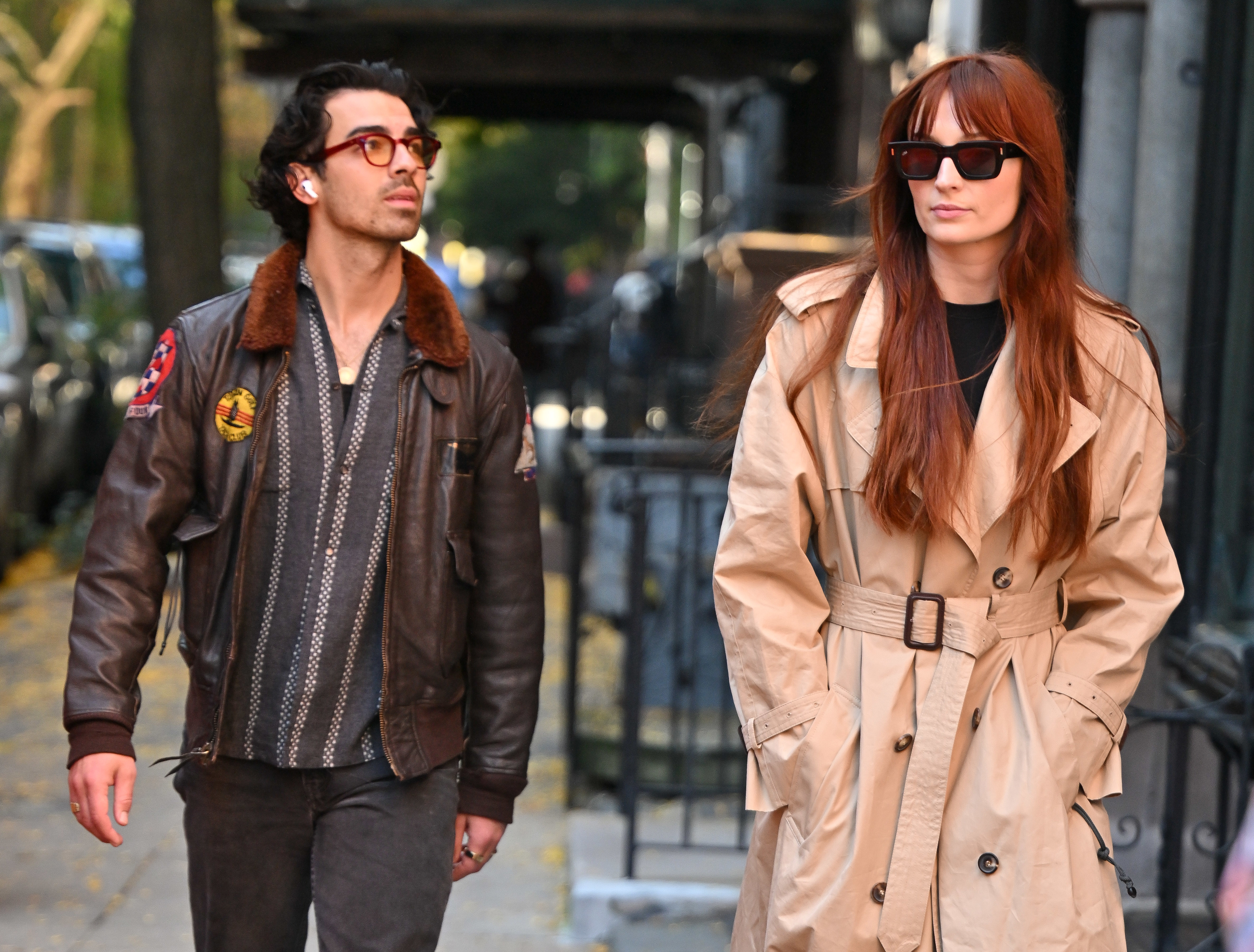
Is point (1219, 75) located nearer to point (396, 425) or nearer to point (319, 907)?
point (396, 425)

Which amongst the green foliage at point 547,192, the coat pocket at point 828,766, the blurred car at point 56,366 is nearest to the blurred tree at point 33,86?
the green foliage at point 547,192

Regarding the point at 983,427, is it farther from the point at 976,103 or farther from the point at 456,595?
the point at 456,595

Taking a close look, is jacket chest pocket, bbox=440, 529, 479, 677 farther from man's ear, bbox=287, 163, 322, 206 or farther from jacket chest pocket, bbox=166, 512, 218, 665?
man's ear, bbox=287, 163, 322, 206

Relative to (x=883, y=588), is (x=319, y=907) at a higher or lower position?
lower

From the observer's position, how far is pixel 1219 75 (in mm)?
5277

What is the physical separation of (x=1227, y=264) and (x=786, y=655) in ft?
10.2

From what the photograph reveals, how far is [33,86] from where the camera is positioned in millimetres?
35344

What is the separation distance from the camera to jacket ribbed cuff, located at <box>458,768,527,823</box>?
321cm

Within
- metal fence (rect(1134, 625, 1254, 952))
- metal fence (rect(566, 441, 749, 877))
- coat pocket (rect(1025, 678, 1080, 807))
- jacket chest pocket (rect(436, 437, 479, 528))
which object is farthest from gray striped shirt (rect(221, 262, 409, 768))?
metal fence (rect(1134, 625, 1254, 952))

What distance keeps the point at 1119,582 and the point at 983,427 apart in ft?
1.29

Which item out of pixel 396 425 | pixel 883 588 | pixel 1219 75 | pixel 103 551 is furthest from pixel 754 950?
pixel 1219 75

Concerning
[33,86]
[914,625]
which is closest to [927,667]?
[914,625]

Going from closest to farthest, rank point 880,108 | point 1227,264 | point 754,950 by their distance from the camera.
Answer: point 754,950 < point 1227,264 < point 880,108

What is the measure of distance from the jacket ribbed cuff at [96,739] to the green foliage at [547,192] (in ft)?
164
